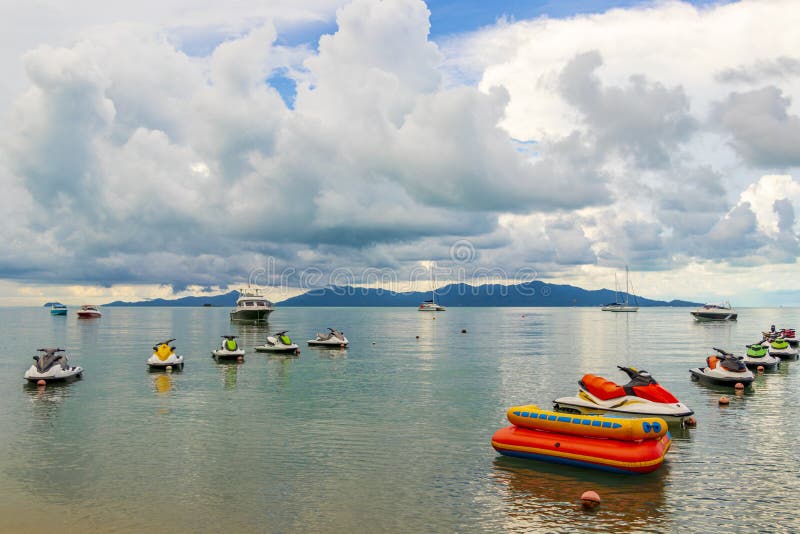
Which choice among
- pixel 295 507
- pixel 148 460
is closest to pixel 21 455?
pixel 148 460

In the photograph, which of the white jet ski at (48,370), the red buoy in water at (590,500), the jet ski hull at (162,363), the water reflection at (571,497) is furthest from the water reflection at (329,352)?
the red buoy in water at (590,500)

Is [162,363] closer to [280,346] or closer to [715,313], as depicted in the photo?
[280,346]

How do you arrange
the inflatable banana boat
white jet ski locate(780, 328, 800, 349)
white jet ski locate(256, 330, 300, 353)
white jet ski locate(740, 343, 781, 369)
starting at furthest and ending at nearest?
white jet ski locate(780, 328, 800, 349) < white jet ski locate(256, 330, 300, 353) < white jet ski locate(740, 343, 781, 369) < the inflatable banana boat

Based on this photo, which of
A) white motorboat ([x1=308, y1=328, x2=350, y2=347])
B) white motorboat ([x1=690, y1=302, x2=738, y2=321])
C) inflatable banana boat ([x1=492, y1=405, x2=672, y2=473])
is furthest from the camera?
white motorboat ([x1=690, y1=302, x2=738, y2=321])

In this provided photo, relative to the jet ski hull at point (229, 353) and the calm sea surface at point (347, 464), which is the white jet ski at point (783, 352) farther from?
the jet ski hull at point (229, 353)

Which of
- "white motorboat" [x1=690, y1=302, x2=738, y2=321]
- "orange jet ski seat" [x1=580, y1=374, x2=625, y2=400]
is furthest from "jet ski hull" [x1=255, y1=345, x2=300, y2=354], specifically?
"white motorboat" [x1=690, y1=302, x2=738, y2=321]

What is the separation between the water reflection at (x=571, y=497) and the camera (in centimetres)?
1739

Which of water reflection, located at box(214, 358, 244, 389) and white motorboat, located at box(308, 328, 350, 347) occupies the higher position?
white motorboat, located at box(308, 328, 350, 347)

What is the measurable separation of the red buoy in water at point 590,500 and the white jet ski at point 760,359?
42.5 meters

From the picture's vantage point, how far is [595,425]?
72.3 feet

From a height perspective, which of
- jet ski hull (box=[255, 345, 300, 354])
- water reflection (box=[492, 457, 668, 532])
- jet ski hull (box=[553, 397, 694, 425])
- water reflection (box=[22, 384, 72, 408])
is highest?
jet ski hull (box=[255, 345, 300, 354])

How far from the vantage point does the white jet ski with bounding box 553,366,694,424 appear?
29.1m

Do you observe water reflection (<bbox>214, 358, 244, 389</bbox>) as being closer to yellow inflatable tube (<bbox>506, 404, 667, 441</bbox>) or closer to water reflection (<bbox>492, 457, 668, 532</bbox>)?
yellow inflatable tube (<bbox>506, 404, 667, 441</bbox>)

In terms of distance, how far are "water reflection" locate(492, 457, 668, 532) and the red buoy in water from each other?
8.8 inches
